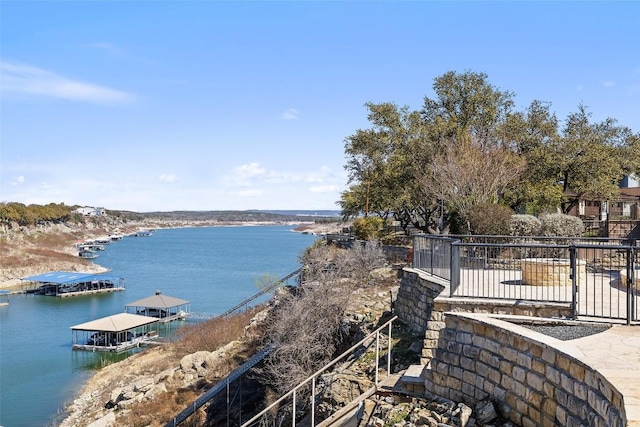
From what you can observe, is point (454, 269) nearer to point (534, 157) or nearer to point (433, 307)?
point (433, 307)

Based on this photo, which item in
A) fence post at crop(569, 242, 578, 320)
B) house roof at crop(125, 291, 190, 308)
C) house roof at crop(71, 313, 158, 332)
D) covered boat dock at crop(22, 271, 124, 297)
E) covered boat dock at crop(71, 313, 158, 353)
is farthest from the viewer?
covered boat dock at crop(22, 271, 124, 297)

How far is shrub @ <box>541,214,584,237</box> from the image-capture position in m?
20.5

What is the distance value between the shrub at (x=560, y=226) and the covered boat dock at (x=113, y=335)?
79.8ft

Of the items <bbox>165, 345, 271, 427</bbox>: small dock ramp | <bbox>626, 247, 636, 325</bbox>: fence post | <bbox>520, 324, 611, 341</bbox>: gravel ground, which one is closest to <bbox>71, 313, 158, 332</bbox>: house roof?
<bbox>165, 345, 271, 427</bbox>: small dock ramp

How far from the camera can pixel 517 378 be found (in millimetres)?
A: 7188

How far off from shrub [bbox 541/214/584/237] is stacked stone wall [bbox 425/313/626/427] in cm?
1339

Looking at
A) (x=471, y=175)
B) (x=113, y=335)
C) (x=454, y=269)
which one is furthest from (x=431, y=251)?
(x=113, y=335)

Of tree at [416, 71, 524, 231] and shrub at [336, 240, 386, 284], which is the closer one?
shrub at [336, 240, 386, 284]

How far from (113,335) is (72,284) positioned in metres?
27.0

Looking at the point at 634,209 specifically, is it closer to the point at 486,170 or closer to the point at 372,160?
the point at 486,170

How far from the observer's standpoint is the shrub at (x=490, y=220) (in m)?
19.7

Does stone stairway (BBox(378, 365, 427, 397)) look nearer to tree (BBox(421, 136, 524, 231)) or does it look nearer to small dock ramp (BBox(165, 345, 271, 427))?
small dock ramp (BBox(165, 345, 271, 427))

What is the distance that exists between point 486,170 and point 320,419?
16.1m

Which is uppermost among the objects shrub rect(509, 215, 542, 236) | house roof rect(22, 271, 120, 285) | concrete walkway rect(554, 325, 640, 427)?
shrub rect(509, 215, 542, 236)
